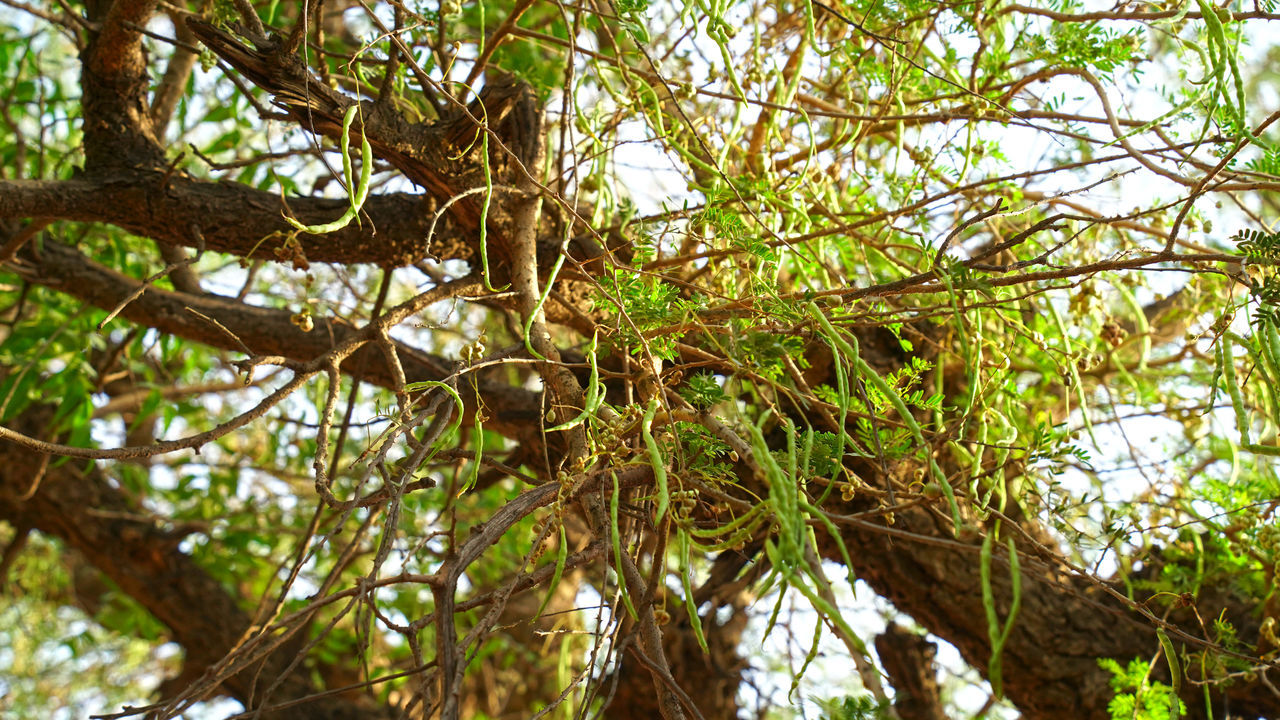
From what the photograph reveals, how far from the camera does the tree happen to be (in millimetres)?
859

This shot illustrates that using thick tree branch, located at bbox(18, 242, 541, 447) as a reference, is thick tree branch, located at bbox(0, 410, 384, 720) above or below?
below

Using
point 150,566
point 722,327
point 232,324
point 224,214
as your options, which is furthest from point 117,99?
point 150,566

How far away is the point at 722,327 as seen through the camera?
3.10ft

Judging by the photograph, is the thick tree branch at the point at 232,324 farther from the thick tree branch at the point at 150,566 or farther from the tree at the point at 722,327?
the thick tree branch at the point at 150,566

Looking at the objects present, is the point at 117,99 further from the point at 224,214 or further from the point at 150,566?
the point at 150,566

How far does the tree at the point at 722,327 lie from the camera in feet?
2.82

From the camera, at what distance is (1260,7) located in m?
1.06

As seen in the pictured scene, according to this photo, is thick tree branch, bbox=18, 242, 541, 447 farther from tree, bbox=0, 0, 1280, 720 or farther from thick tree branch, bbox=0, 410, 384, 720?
thick tree branch, bbox=0, 410, 384, 720

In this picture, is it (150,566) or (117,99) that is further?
(150,566)

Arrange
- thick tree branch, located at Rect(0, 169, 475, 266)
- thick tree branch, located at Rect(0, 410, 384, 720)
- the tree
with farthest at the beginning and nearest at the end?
thick tree branch, located at Rect(0, 410, 384, 720), thick tree branch, located at Rect(0, 169, 475, 266), the tree

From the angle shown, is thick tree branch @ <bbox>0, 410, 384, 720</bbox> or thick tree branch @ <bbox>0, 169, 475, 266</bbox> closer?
thick tree branch @ <bbox>0, 169, 475, 266</bbox>

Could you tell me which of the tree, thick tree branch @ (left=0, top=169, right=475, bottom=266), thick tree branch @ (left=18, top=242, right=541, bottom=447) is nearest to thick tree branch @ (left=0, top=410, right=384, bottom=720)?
the tree

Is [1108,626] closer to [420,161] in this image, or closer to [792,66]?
[792,66]

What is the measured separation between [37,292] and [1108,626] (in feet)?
7.23
